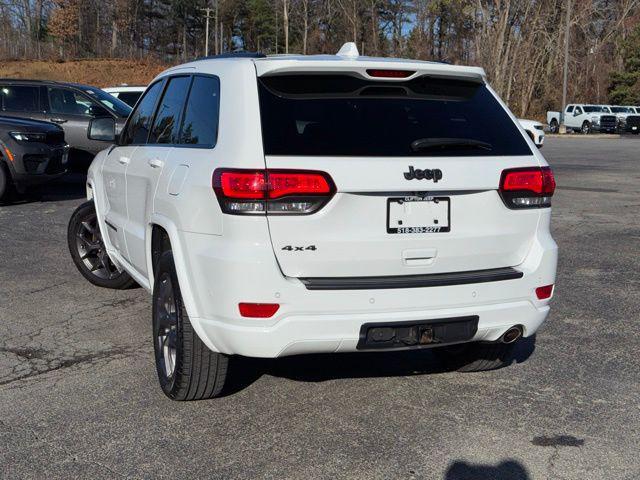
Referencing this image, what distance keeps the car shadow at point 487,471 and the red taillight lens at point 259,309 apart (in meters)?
1.05

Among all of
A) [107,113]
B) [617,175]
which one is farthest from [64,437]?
[617,175]

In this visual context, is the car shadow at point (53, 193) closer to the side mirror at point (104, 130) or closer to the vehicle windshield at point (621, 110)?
the side mirror at point (104, 130)

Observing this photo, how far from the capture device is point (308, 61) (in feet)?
12.6

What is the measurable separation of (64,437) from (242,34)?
99.5 m

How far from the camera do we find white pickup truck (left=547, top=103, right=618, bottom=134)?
161 ft

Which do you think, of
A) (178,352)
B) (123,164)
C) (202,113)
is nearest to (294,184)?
(202,113)

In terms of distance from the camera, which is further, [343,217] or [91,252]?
[91,252]

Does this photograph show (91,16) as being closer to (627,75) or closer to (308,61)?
(627,75)

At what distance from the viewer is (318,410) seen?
4219 mm

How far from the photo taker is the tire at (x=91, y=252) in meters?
6.81

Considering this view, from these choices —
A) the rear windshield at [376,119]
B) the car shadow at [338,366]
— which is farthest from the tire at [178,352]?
the rear windshield at [376,119]

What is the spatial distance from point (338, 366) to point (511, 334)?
1.21m

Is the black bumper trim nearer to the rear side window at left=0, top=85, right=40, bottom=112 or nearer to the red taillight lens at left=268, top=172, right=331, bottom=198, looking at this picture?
the red taillight lens at left=268, top=172, right=331, bottom=198

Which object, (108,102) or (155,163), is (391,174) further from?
(108,102)
